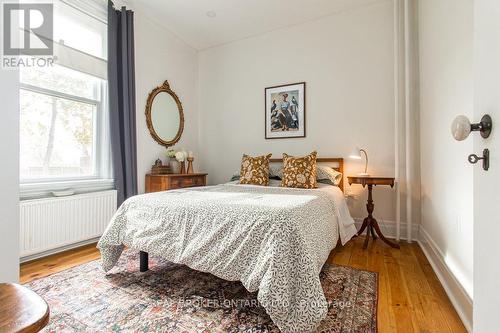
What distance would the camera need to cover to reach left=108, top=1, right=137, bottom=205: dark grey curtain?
2.88 m

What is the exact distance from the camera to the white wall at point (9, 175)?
109 centimetres

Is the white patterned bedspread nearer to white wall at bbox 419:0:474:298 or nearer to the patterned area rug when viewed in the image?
the patterned area rug

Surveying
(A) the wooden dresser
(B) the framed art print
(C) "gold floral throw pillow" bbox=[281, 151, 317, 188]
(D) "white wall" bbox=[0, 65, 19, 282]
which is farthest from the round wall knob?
(A) the wooden dresser

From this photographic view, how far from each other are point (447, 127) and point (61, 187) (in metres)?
3.58

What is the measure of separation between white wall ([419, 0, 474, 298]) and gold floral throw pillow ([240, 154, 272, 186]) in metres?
1.74

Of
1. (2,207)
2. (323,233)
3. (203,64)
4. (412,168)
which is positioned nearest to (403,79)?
(412,168)

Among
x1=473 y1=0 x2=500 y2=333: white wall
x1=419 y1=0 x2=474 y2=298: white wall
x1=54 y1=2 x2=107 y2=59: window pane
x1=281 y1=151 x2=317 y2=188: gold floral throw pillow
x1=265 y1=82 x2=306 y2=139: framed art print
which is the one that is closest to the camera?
x1=473 y1=0 x2=500 y2=333: white wall

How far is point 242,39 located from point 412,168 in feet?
10.2

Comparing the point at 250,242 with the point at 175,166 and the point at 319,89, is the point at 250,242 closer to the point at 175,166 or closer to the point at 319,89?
the point at 175,166

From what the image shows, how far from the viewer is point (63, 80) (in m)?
2.63

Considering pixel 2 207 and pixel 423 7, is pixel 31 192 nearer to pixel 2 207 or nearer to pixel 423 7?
pixel 2 207

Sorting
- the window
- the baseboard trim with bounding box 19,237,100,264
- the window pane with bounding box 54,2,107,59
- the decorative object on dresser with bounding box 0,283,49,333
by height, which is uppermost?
the window pane with bounding box 54,2,107,59

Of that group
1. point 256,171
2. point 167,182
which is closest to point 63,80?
point 167,182

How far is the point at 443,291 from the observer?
5.58 ft
